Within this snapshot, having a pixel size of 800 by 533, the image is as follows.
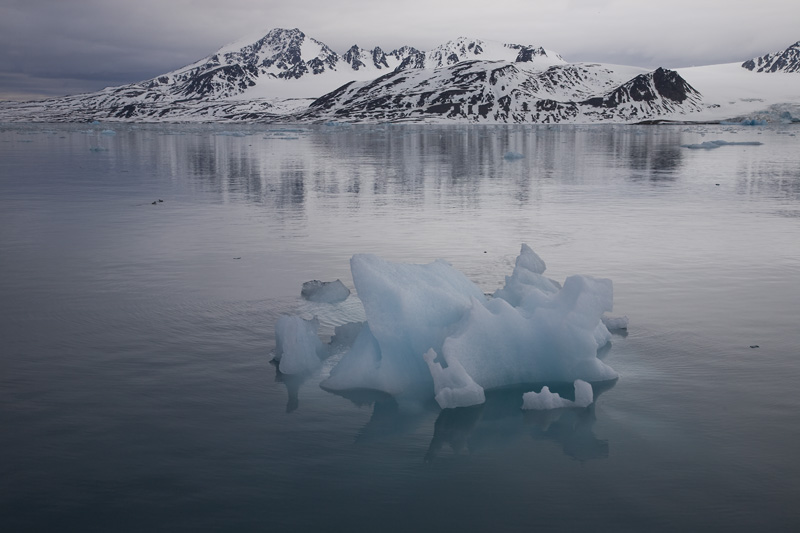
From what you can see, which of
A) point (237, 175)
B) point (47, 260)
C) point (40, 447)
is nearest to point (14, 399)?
point (40, 447)

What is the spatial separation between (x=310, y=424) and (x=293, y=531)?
163 centimetres

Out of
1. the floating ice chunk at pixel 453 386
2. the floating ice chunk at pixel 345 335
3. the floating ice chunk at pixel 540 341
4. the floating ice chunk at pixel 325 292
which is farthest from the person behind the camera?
the floating ice chunk at pixel 325 292

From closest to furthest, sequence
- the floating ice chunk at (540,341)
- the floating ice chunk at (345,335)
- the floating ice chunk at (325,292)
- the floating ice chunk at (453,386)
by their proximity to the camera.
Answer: the floating ice chunk at (453,386) < the floating ice chunk at (540,341) < the floating ice chunk at (345,335) < the floating ice chunk at (325,292)

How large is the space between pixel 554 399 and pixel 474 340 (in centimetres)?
93

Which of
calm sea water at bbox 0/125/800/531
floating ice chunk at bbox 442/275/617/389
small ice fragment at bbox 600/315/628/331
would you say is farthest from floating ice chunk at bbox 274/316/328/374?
small ice fragment at bbox 600/315/628/331

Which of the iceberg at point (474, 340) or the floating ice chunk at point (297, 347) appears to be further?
the floating ice chunk at point (297, 347)

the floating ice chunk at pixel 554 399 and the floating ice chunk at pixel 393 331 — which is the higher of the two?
the floating ice chunk at pixel 393 331

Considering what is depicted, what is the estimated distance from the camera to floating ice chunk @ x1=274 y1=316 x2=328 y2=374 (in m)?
7.19

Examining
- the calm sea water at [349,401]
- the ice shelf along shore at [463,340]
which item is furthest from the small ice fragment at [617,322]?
the ice shelf along shore at [463,340]

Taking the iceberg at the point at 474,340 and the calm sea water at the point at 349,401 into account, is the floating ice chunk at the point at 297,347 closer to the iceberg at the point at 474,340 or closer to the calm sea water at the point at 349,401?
the calm sea water at the point at 349,401

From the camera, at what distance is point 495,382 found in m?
6.86

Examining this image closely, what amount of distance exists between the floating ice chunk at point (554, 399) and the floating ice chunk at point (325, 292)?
389 cm

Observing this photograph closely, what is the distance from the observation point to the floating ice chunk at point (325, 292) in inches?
377

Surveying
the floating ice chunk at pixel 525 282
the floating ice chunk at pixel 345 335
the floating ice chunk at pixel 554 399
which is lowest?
the floating ice chunk at pixel 554 399
